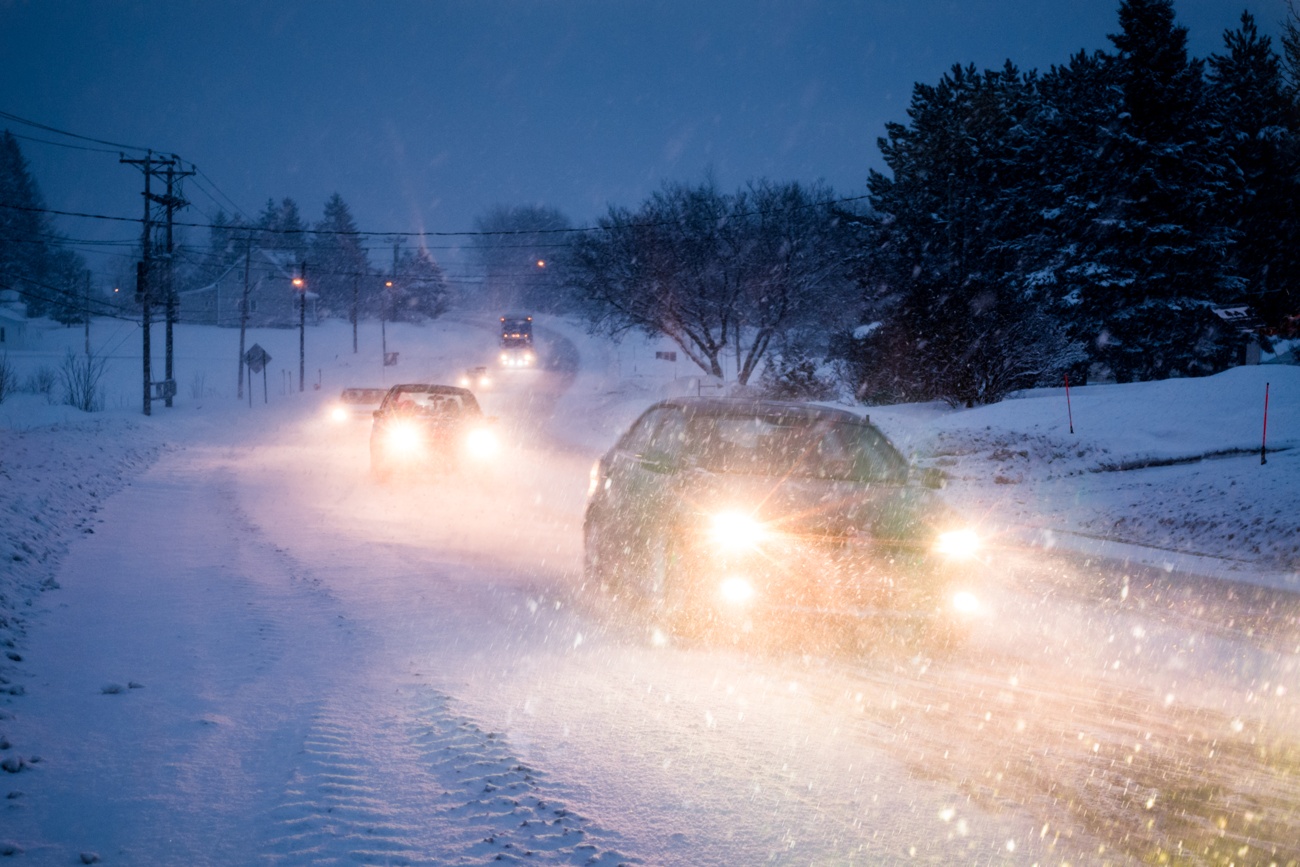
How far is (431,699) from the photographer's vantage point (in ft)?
16.2

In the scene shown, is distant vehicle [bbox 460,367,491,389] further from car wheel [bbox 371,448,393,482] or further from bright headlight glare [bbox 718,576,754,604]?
bright headlight glare [bbox 718,576,754,604]

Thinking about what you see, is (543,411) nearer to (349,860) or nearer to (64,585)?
(64,585)

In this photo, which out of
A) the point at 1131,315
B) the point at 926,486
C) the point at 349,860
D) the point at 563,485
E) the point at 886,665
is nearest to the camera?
the point at 349,860

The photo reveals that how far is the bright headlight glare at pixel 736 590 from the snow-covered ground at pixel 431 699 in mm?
379

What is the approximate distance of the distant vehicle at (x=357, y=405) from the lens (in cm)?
2847

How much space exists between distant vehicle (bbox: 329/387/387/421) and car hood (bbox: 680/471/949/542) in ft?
75.9

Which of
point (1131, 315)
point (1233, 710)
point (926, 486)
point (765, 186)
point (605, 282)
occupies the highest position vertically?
point (765, 186)

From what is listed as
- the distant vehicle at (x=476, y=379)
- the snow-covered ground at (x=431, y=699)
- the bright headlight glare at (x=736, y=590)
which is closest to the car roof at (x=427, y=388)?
the snow-covered ground at (x=431, y=699)

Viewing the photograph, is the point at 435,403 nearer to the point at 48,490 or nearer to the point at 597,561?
the point at 48,490

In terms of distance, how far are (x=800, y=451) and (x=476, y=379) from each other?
169 feet

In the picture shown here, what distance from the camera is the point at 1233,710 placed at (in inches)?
219

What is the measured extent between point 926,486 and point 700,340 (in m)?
34.8

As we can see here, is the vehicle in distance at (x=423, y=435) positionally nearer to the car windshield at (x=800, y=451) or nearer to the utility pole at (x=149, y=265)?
the car windshield at (x=800, y=451)

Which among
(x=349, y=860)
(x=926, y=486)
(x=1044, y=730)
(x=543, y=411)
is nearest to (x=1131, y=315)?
(x=543, y=411)
